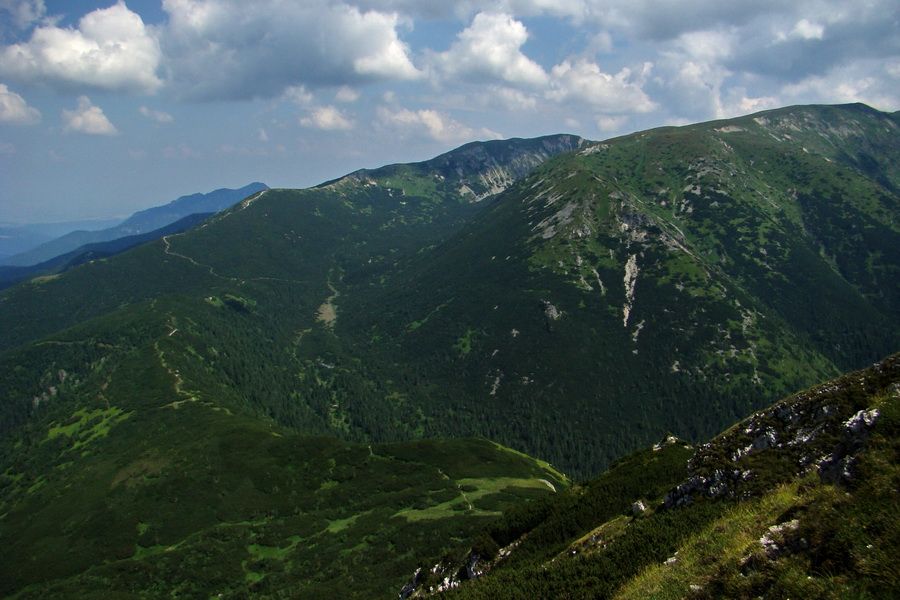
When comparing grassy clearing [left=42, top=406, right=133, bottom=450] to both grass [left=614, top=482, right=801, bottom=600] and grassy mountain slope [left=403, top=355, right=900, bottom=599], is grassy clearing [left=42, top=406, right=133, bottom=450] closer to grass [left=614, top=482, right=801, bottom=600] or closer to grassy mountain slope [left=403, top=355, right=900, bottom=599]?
grassy mountain slope [left=403, top=355, right=900, bottom=599]

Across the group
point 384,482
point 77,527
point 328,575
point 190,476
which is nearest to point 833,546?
point 328,575

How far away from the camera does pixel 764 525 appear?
775 inches

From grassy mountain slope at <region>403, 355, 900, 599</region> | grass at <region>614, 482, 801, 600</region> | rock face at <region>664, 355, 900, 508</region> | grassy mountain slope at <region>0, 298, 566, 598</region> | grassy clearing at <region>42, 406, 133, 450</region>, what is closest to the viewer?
grassy mountain slope at <region>403, 355, 900, 599</region>

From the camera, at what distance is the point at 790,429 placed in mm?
30672

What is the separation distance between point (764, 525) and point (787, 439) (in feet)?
45.0

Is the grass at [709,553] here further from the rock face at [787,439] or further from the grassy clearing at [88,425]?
the grassy clearing at [88,425]

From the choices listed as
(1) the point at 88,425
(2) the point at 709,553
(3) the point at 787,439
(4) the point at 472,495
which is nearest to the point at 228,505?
(4) the point at 472,495

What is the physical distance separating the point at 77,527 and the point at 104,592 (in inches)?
1385

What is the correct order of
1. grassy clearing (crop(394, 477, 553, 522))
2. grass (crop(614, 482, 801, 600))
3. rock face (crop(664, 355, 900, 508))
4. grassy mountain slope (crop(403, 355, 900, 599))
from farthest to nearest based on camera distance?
grassy clearing (crop(394, 477, 553, 522)) → rock face (crop(664, 355, 900, 508)) → grass (crop(614, 482, 801, 600)) → grassy mountain slope (crop(403, 355, 900, 599))

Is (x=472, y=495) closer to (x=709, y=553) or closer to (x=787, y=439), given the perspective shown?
(x=787, y=439)

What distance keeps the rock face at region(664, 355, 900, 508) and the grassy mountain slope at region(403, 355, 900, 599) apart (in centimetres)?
8

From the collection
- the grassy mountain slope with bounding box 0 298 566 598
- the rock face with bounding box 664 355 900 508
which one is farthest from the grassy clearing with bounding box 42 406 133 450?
the rock face with bounding box 664 355 900 508

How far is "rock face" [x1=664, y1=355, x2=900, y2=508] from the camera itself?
27438 mm

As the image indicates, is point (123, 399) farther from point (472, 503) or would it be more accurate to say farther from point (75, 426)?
point (472, 503)
